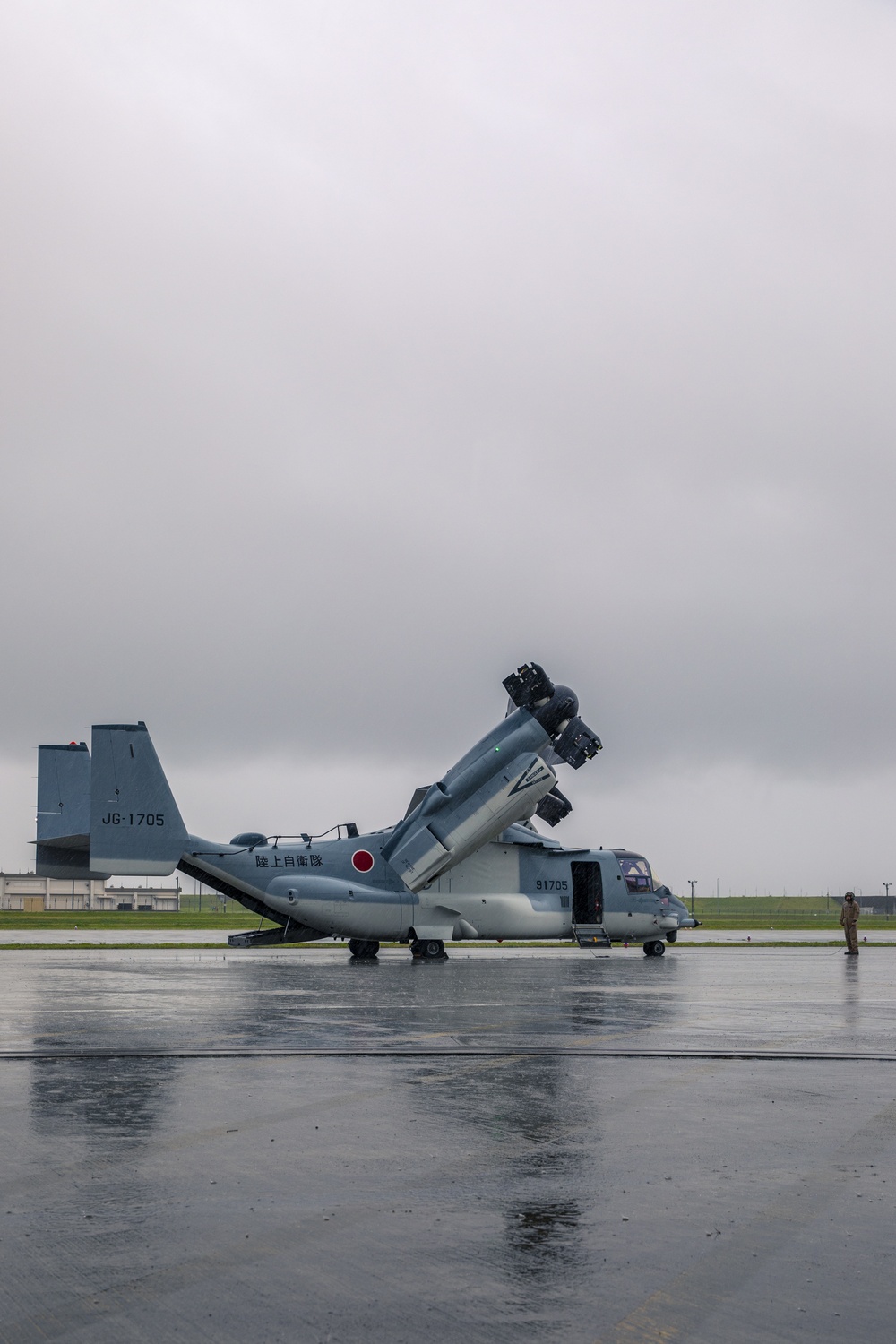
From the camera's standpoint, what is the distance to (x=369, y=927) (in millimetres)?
35938

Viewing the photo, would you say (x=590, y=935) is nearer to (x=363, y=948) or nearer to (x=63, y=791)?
(x=363, y=948)

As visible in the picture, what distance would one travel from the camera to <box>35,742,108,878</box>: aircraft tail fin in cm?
3669

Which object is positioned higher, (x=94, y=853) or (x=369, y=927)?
(x=94, y=853)

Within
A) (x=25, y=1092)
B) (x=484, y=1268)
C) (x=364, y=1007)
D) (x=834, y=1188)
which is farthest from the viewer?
(x=364, y=1007)

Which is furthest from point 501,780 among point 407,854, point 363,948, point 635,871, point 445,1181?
point 445,1181

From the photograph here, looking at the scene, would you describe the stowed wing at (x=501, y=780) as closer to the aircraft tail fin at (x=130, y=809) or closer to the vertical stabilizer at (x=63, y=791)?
Answer: the aircraft tail fin at (x=130, y=809)

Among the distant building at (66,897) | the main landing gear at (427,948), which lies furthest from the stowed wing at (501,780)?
the distant building at (66,897)

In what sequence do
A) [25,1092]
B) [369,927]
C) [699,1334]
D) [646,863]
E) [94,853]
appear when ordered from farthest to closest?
[646,863] < [369,927] < [94,853] < [25,1092] < [699,1334]

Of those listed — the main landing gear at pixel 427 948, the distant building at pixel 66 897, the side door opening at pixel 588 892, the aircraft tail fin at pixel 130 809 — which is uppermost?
the aircraft tail fin at pixel 130 809

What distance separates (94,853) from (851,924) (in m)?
24.9

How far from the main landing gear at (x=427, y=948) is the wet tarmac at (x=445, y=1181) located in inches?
770

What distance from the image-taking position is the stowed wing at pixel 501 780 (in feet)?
116

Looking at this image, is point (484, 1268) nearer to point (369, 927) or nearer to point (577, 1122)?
point (577, 1122)

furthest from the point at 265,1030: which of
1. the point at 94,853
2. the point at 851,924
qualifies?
the point at 851,924
